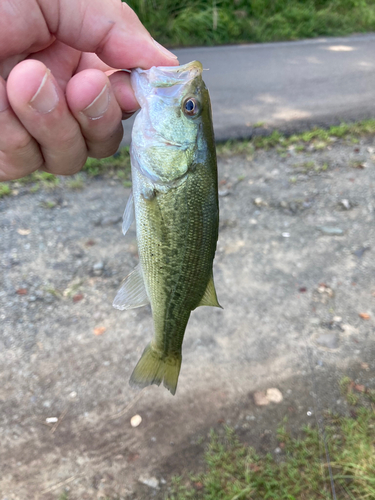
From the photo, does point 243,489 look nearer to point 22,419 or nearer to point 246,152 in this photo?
point 22,419

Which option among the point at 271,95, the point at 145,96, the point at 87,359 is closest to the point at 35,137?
the point at 145,96

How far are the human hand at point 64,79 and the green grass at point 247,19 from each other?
8.63 m

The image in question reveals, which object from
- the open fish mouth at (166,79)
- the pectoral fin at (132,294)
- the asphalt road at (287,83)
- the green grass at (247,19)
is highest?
the open fish mouth at (166,79)

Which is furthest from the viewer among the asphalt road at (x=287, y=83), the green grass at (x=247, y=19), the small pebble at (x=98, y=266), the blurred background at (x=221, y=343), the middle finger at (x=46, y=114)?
the green grass at (x=247, y=19)

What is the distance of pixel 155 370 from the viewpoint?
81.0 inches

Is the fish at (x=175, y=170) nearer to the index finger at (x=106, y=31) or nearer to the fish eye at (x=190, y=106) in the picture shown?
the fish eye at (x=190, y=106)

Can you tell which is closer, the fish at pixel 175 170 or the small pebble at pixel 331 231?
the fish at pixel 175 170

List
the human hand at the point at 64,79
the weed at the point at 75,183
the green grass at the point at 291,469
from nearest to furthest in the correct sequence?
1. the human hand at the point at 64,79
2. the green grass at the point at 291,469
3. the weed at the point at 75,183

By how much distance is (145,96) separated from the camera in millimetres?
1773

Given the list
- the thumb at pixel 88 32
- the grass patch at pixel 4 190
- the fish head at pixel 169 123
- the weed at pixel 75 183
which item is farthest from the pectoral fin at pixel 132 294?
the grass patch at pixel 4 190

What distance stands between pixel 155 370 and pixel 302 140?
5.10m

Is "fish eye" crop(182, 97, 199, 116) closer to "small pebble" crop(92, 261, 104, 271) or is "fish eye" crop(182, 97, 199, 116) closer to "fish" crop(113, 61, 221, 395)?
"fish" crop(113, 61, 221, 395)

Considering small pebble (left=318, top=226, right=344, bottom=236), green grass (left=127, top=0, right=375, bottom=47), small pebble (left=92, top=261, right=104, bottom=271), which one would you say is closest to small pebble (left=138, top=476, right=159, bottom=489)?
small pebble (left=92, top=261, right=104, bottom=271)

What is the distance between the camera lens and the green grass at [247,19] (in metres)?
9.80
